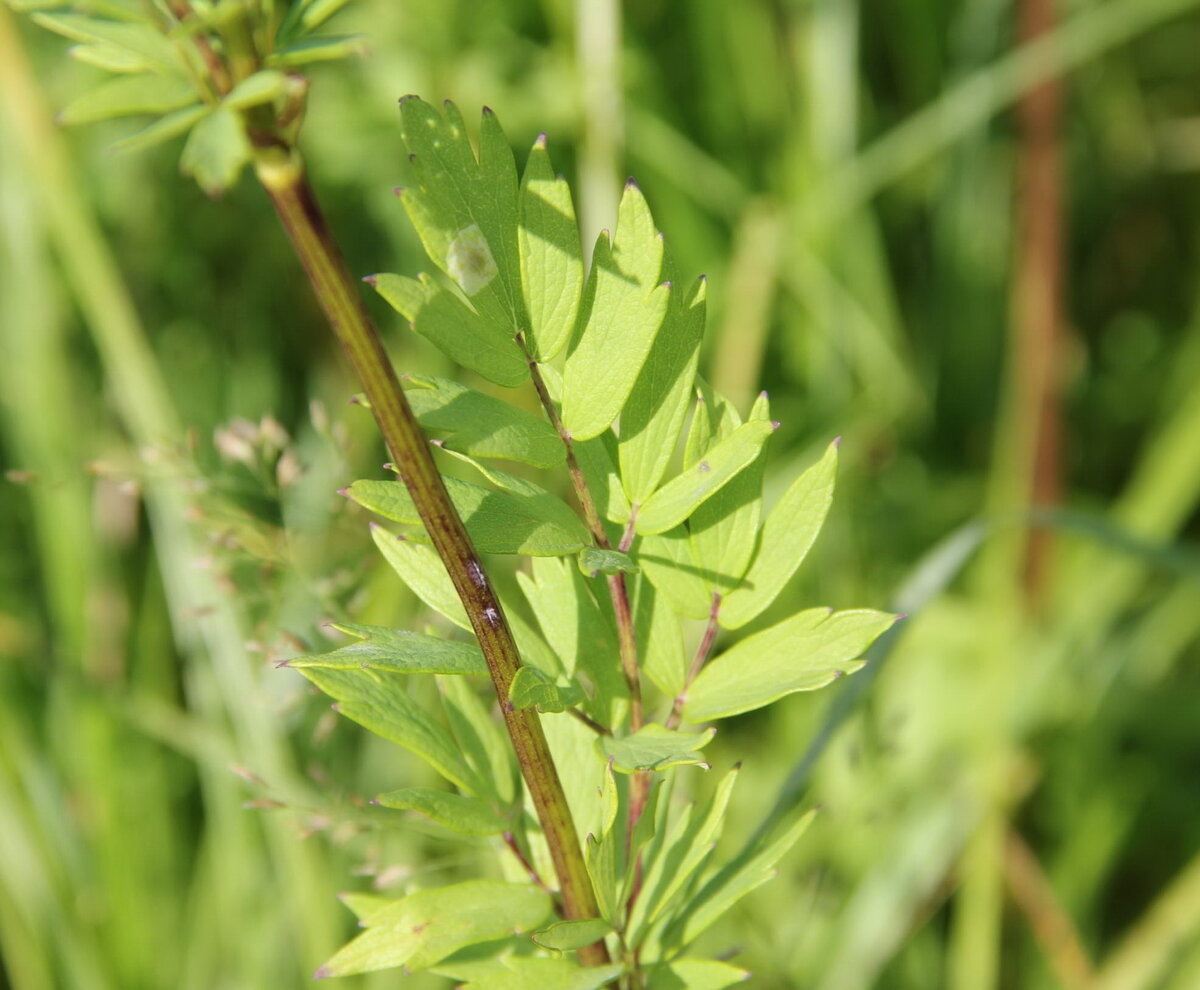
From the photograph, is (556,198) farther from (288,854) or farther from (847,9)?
(847,9)

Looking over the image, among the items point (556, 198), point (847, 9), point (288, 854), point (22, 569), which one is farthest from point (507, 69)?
point (556, 198)

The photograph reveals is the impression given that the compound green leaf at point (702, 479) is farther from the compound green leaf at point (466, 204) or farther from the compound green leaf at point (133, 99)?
the compound green leaf at point (133, 99)

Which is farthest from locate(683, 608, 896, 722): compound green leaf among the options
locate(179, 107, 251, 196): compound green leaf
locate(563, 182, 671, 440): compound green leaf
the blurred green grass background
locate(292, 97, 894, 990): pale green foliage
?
the blurred green grass background

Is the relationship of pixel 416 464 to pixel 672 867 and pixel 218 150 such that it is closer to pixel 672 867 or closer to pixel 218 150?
pixel 218 150

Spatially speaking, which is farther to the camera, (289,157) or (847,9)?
(847,9)

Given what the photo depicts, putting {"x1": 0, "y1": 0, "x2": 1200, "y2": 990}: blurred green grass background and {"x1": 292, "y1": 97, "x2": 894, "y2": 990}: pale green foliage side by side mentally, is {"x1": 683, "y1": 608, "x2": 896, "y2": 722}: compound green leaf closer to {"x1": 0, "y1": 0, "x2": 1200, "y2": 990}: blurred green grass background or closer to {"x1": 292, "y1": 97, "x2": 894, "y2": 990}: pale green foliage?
{"x1": 292, "y1": 97, "x2": 894, "y2": 990}: pale green foliage

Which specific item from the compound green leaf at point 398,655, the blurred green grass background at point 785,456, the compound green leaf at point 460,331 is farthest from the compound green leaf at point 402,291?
the blurred green grass background at point 785,456

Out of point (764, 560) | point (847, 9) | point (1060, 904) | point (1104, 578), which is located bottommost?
point (1060, 904)
